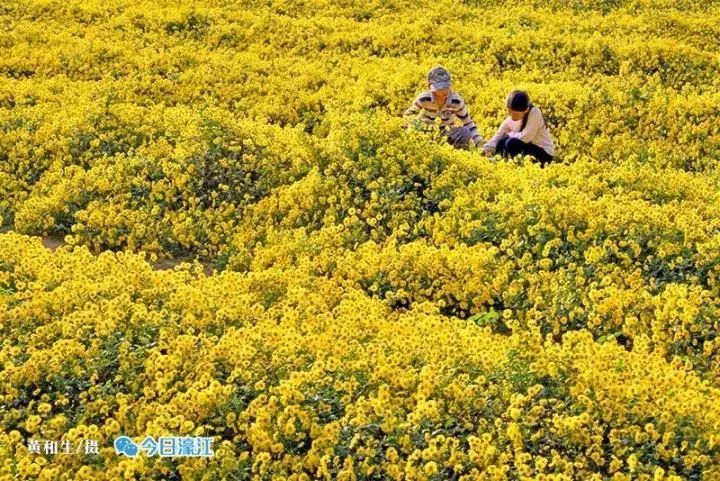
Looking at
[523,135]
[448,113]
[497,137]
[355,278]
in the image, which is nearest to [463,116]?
[448,113]

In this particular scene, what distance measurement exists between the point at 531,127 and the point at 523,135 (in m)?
0.13

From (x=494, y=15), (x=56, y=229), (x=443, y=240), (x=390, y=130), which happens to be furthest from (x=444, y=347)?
(x=494, y=15)

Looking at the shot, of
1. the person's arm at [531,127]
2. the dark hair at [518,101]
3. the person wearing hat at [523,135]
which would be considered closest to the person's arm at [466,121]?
the person wearing hat at [523,135]

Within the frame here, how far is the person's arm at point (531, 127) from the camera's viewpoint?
10242 mm

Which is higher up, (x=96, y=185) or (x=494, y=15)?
(x=494, y=15)

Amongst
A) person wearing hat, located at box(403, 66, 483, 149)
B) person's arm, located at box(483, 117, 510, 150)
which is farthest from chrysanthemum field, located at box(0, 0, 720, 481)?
person wearing hat, located at box(403, 66, 483, 149)

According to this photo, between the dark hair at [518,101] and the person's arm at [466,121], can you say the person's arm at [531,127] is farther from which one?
the person's arm at [466,121]

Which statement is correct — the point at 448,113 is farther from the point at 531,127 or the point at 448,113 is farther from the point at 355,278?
the point at 355,278

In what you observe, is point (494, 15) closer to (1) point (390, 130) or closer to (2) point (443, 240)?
(1) point (390, 130)

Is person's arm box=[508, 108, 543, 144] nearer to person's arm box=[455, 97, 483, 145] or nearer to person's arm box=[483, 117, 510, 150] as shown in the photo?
person's arm box=[483, 117, 510, 150]

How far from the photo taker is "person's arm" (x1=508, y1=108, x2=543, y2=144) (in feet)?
33.6

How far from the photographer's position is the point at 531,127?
10266mm

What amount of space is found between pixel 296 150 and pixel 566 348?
Result: 4998mm

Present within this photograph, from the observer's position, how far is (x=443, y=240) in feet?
26.3
